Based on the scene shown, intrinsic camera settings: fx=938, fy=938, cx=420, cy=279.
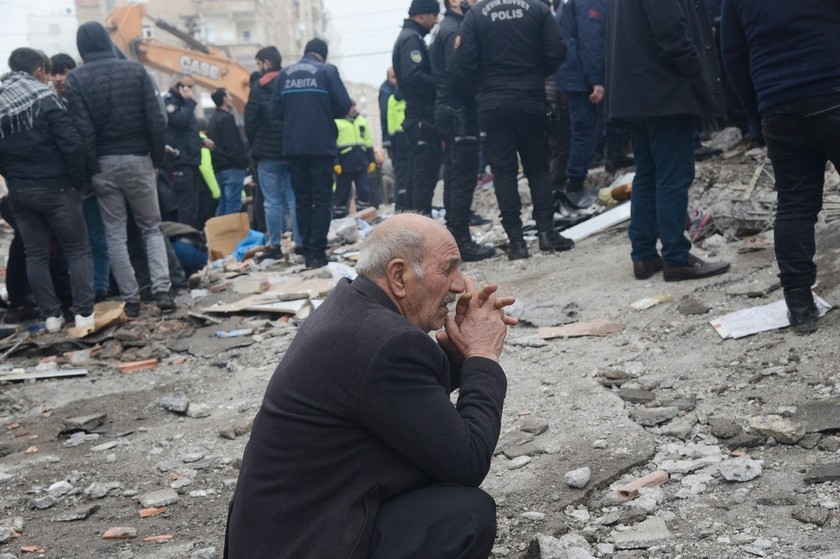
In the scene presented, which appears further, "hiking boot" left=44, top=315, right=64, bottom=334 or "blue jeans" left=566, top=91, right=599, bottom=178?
"blue jeans" left=566, top=91, right=599, bottom=178

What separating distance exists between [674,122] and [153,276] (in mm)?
4444

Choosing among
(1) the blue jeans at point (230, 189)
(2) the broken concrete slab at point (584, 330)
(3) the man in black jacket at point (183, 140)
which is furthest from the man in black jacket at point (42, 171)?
(1) the blue jeans at point (230, 189)

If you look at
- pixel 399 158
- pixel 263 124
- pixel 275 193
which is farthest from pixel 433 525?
pixel 399 158

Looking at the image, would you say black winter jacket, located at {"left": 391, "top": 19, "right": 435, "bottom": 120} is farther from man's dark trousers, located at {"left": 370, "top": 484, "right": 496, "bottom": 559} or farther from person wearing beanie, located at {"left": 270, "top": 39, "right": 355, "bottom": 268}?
man's dark trousers, located at {"left": 370, "top": 484, "right": 496, "bottom": 559}

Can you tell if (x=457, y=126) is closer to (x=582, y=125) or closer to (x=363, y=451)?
(x=582, y=125)

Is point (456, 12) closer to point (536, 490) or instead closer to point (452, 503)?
point (536, 490)

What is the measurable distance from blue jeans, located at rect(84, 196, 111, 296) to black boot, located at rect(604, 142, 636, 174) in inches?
200

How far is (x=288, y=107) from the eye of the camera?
9.07 meters

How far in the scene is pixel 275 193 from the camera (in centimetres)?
1034

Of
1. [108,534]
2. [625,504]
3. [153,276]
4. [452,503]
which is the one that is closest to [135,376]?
[153,276]

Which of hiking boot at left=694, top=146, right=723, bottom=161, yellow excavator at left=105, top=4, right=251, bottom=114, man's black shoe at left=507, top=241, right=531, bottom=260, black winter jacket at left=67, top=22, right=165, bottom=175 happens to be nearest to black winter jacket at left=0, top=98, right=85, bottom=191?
black winter jacket at left=67, top=22, right=165, bottom=175

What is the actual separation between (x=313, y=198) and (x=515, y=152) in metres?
2.41

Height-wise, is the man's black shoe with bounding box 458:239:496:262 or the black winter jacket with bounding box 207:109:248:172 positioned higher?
the black winter jacket with bounding box 207:109:248:172

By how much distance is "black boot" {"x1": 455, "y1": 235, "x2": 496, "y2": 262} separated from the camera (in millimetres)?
8258
